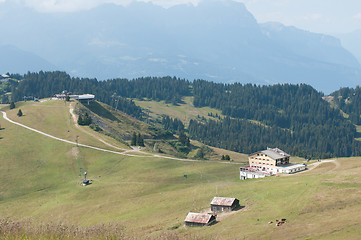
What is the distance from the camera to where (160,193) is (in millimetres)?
97688

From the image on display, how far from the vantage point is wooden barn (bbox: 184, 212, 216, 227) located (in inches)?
2616

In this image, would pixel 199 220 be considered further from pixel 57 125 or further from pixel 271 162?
pixel 57 125

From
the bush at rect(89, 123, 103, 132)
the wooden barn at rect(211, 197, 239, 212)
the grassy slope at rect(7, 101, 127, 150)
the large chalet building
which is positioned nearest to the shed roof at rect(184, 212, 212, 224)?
the wooden barn at rect(211, 197, 239, 212)

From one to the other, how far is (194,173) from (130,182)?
19.3 m

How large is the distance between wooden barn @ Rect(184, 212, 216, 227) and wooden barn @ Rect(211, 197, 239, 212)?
5643 millimetres

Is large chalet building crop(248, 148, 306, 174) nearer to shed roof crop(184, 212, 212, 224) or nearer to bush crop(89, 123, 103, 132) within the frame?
shed roof crop(184, 212, 212, 224)

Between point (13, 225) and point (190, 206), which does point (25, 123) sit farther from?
point (13, 225)

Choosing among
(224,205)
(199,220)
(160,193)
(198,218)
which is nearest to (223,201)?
(224,205)

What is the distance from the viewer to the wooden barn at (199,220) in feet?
218

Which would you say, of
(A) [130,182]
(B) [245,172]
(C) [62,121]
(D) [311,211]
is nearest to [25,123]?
(C) [62,121]

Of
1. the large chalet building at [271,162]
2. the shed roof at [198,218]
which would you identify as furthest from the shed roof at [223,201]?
the large chalet building at [271,162]

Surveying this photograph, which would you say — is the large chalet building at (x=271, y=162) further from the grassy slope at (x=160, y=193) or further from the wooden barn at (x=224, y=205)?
the wooden barn at (x=224, y=205)

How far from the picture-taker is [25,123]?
176m

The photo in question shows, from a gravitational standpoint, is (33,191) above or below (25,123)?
below
